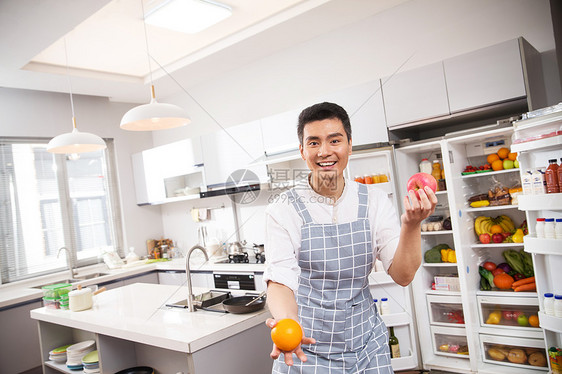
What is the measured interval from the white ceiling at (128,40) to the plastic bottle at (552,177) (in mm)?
1880

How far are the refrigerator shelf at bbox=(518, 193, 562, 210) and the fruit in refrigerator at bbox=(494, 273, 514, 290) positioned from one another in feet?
2.58

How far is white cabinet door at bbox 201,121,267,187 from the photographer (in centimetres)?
396

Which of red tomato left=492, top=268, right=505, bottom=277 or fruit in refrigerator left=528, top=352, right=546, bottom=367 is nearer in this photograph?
fruit in refrigerator left=528, top=352, right=546, bottom=367

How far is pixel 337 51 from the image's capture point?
3793 mm

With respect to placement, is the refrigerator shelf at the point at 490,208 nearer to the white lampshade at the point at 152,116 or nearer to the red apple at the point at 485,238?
the red apple at the point at 485,238

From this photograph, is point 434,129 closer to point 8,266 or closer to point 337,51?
point 337,51

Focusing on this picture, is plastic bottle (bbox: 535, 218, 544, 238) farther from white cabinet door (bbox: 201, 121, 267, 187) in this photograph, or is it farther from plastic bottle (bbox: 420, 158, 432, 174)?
white cabinet door (bbox: 201, 121, 267, 187)

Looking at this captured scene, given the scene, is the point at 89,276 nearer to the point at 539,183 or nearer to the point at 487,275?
the point at 487,275

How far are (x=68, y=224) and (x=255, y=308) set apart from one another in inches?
137

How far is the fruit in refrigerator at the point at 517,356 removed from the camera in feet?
9.10

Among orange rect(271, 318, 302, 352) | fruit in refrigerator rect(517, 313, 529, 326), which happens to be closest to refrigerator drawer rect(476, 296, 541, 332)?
fruit in refrigerator rect(517, 313, 529, 326)

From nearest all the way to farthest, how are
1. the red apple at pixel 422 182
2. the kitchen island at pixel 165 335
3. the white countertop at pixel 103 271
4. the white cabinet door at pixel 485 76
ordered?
the red apple at pixel 422 182
the kitchen island at pixel 165 335
the white cabinet door at pixel 485 76
the white countertop at pixel 103 271

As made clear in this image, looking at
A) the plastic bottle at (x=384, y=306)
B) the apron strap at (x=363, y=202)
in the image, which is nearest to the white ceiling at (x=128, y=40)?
the apron strap at (x=363, y=202)

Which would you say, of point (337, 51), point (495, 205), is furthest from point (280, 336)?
point (337, 51)
